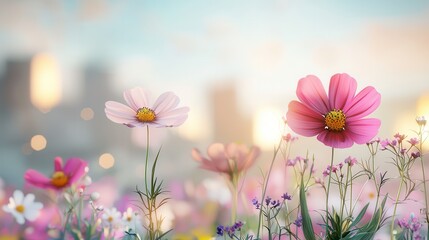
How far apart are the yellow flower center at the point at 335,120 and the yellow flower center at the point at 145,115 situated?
134mm

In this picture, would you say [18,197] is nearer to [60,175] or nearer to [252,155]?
[60,175]

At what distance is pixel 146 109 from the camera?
54 cm

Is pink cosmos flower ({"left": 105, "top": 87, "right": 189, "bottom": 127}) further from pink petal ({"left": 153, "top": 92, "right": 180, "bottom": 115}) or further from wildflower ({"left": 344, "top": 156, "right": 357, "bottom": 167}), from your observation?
wildflower ({"left": 344, "top": 156, "right": 357, "bottom": 167})

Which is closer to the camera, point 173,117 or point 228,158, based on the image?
point 173,117

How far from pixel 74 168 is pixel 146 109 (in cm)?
16

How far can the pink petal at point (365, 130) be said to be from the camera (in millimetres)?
520

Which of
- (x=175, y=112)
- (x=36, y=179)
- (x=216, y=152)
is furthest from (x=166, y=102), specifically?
(x=36, y=179)

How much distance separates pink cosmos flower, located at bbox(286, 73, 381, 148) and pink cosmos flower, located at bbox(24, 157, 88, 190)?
238 mm

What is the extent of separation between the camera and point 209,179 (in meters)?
1.36

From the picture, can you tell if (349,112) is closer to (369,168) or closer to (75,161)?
(369,168)

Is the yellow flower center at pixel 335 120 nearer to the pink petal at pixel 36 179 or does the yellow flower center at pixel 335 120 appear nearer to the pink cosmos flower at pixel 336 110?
the pink cosmos flower at pixel 336 110

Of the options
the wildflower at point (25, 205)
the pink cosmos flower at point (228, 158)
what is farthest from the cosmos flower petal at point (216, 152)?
the wildflower at point (25, 205)

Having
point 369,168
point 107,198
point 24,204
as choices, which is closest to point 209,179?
point 107,198

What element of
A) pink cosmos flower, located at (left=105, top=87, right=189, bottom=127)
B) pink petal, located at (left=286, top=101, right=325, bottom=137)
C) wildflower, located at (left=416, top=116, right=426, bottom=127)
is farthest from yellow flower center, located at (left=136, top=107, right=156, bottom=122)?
wildflower, located at (left=416, top=116, right=426, bottom=127)
